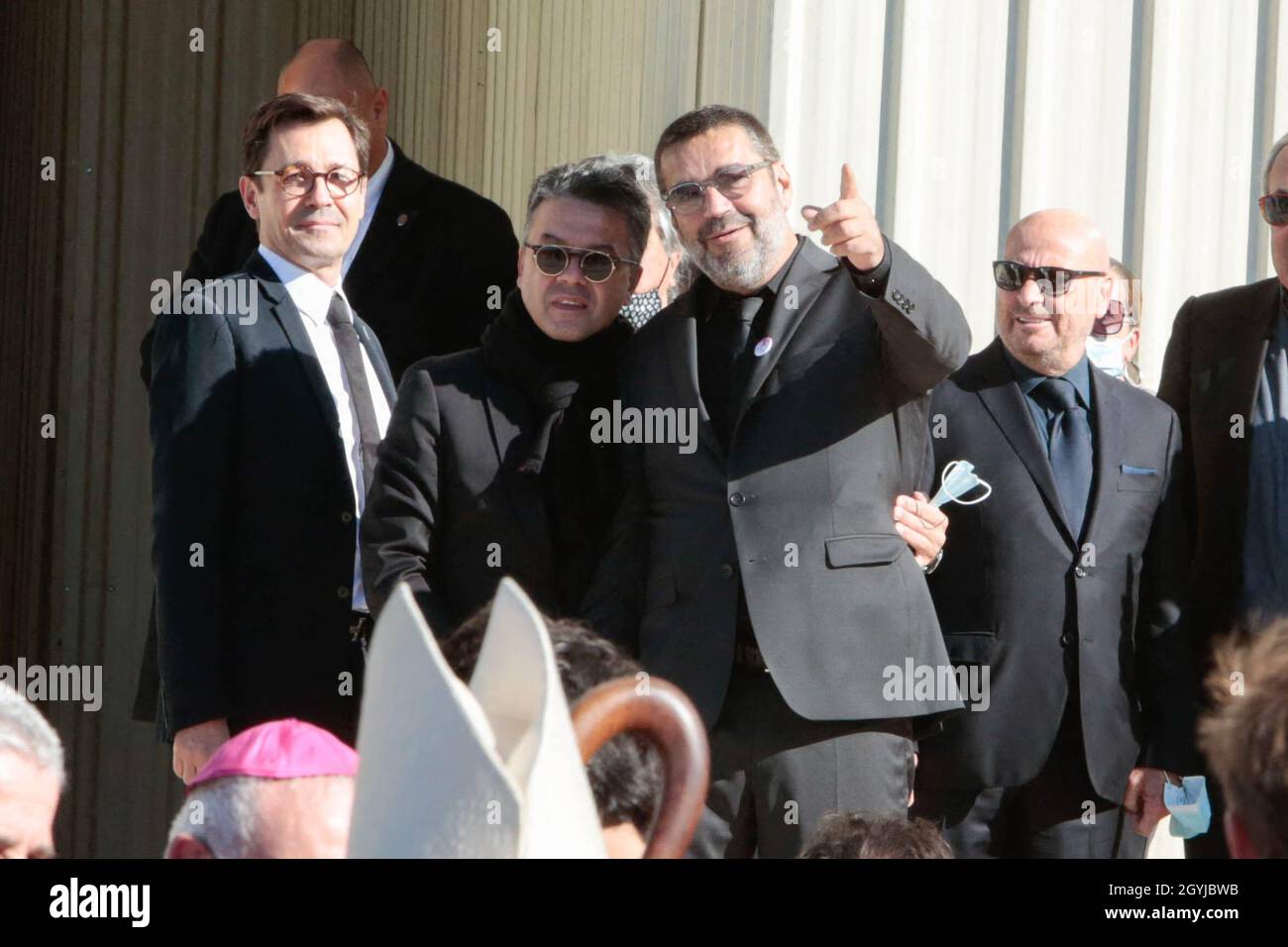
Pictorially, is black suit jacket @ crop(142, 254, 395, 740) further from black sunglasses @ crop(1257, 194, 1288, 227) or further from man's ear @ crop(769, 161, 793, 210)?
black sunglasses @ crop(1257, 194, 1288, 227)

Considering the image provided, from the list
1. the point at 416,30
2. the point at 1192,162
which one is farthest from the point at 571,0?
the point at 1192,162

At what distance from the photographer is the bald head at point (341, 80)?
16.6 ft

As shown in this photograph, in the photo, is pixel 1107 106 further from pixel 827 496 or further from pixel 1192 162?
pixel 827 496

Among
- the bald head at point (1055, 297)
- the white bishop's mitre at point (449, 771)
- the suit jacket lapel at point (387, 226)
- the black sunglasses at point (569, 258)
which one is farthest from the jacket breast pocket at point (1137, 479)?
the white bishop's mitre at point (449, 771)

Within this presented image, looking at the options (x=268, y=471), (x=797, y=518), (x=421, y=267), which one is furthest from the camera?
(x=421, y=267)

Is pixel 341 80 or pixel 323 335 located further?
pixel 341 80

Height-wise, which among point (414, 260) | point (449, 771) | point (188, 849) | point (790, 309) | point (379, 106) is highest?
point (379, 106)

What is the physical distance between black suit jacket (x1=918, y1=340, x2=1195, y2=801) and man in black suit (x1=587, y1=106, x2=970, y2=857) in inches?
14.1

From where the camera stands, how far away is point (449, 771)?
161cm

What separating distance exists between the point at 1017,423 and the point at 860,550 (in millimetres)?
730

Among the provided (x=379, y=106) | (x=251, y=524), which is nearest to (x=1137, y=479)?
(x=251, y=524)

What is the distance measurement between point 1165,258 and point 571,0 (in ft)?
8.16

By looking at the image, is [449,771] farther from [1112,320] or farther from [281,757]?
[1112,320]
